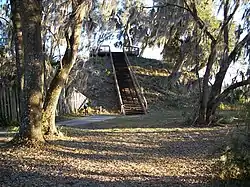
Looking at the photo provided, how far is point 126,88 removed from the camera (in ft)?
100

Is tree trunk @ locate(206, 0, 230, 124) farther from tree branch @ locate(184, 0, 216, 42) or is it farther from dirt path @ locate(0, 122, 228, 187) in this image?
dirt path @ locate(0, 122, 228, 187)

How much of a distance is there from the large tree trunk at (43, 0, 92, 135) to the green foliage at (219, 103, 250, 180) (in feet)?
21.6

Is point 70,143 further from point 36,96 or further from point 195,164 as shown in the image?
point 195,164

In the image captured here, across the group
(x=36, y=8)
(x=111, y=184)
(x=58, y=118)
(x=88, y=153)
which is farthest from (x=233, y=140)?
(x=58, y=118)

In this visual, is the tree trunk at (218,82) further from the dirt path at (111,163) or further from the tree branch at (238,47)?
the dirt path at (111,163)

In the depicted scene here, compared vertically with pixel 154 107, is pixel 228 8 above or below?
above

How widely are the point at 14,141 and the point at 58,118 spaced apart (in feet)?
39.4

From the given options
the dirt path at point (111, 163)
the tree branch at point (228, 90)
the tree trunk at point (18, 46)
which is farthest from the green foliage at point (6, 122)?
the tree branch at point (228, 90)

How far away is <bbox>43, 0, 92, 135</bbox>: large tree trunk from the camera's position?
12609mm

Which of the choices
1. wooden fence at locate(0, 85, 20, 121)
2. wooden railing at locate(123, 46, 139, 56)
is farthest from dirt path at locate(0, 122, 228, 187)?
wooden railing at locate(123, 46, 139, 56)

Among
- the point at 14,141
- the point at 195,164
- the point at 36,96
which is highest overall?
the point at 36,96

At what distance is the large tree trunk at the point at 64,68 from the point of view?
1261 cm

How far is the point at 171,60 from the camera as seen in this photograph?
3781 centimetres

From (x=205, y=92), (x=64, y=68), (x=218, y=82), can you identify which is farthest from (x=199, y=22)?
(x=64, y=68)
